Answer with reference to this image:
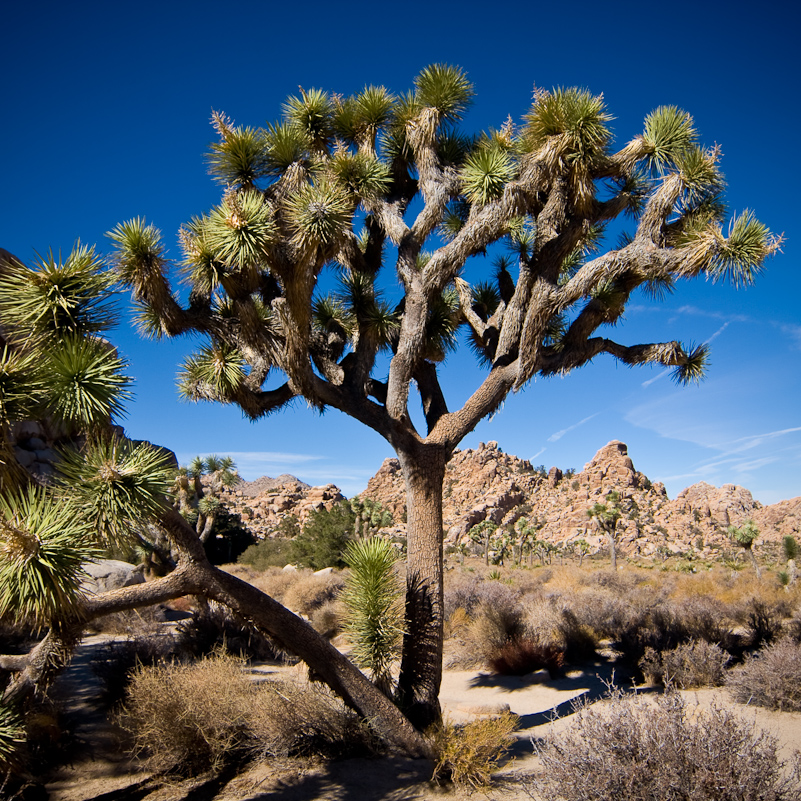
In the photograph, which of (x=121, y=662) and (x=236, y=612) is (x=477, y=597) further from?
(x=236, y=612)

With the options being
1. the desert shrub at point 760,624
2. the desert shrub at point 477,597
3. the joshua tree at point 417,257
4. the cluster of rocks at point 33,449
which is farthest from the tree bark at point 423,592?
the cluster of rocks at point 33,449

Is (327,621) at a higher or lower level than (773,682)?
higher

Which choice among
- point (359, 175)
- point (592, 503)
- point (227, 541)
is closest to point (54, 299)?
point (359, 175)

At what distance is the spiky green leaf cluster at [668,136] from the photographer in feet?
23.6

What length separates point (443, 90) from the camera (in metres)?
7.43

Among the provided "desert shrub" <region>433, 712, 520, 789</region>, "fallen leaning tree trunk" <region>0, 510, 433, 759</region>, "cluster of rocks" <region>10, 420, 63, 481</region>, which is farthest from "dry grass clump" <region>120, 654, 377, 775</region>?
"cluster of rocks" <region>10, 420, 63, 481</region>

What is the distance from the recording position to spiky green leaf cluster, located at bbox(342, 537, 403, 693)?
5.46 m

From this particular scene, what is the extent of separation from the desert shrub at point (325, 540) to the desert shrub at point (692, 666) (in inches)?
724

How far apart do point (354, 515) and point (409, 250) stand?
83.5 ft

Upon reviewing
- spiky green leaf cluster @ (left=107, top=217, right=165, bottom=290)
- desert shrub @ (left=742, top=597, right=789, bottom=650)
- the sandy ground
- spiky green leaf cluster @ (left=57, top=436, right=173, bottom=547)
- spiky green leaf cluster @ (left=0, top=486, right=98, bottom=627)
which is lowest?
the sandy ground

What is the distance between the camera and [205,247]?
5531 millimetres

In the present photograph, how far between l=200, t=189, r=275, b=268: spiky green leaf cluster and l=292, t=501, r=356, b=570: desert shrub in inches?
841

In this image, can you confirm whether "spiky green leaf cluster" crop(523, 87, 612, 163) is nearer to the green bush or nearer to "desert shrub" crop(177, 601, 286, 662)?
→ "desert shrub" crop(177, 601, 286, 662)

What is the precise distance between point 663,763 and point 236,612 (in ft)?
12.1
